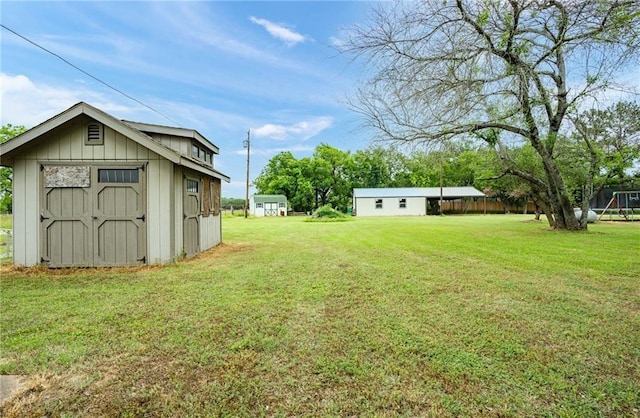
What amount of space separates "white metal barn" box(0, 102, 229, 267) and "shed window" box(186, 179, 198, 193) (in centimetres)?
86

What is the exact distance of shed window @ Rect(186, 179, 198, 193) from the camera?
7.68 m

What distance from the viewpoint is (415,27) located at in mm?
7832

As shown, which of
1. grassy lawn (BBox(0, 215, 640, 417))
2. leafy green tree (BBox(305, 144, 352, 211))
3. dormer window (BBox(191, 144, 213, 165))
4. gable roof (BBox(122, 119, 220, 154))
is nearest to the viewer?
grassy lawn (BBox(0, 215, 640, 417))

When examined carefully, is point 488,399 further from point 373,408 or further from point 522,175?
point 522,175

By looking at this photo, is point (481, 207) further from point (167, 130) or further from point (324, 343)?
point (324, 343)

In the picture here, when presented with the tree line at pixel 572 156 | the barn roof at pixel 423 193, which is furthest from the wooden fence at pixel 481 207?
the tree line at pixel 572 156

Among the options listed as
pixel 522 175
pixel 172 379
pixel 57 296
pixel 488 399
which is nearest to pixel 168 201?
pixel 57 296

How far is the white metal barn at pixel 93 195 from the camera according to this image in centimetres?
637

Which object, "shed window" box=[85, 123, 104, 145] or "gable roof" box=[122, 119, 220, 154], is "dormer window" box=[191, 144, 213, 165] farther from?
"shed window" box=[85, 123, 104, 145]

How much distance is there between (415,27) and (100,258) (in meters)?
8.57

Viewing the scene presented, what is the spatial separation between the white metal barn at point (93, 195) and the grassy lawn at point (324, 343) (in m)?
0.70

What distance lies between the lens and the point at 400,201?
1336 inches

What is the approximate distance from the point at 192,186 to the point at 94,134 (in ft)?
7.25

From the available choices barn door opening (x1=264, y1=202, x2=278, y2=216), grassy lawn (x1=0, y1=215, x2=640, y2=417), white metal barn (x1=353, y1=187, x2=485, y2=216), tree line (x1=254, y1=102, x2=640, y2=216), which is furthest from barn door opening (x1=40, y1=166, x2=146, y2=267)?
barn door opening (x1=264, y1=202, x2=278, y2=216)
